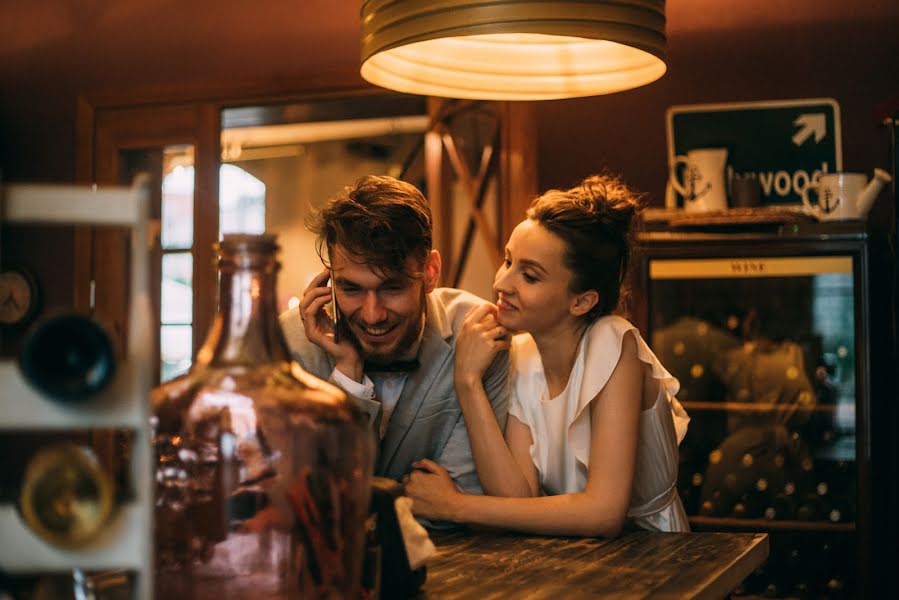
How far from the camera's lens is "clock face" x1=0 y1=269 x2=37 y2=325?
4402 mm

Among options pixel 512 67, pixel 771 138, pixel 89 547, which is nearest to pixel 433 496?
pixel 512 67

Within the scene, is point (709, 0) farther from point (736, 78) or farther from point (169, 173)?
point (169, 173)

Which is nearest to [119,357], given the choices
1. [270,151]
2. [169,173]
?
[169,173]

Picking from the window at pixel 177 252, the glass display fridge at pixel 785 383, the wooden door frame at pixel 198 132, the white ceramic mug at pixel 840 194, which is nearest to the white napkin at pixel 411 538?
the glass display fridge at pixel 785 383

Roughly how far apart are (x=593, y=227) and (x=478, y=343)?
33 centimetres

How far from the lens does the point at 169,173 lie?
174 inches

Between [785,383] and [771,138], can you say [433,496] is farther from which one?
[771,138]

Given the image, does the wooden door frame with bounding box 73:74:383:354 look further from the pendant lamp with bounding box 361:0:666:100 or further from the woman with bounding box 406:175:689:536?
the pendant lamp with bounding box 361:0:666:100

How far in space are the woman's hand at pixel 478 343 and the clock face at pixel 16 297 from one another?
2963 millimetres

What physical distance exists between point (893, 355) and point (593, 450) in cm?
171

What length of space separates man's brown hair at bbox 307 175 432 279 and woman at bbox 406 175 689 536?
196 millimetres

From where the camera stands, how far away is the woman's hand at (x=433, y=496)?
1.66m

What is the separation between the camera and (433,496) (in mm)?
1676

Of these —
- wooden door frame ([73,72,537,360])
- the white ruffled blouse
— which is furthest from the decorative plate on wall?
the white ruffled blouse
